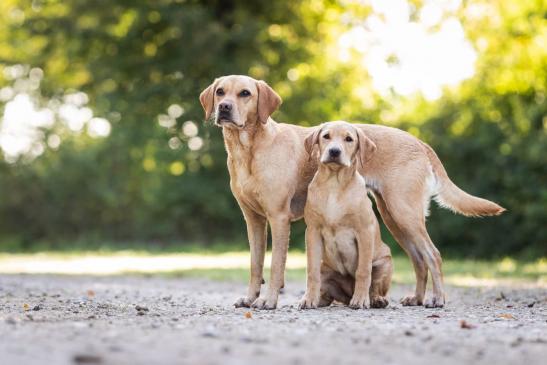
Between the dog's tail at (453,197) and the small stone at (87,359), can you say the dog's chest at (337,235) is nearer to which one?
the dog's tail at (453,197)

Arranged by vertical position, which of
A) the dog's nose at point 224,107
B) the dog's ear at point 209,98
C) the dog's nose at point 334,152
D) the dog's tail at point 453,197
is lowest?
the dog's tail at point 453,197

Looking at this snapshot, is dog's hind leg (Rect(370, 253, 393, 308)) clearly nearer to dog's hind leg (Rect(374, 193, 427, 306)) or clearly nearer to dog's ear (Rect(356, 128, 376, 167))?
dog's hind leg (Rect(374, 193, 427, 306))

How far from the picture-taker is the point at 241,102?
24.4 feet

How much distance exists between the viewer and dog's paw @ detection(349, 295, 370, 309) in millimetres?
7277

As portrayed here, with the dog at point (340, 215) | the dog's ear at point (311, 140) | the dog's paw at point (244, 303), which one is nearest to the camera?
the dog at point (340, 215)

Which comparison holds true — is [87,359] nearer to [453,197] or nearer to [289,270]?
[453,197]

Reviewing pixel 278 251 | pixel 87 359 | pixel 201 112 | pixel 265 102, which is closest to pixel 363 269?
pixel 278 251

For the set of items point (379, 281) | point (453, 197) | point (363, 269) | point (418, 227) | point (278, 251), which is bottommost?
point (379, 281)

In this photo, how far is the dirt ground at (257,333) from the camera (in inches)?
172

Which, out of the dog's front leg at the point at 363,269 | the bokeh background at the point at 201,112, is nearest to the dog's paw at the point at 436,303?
the dog's front leg at the point at 363,269

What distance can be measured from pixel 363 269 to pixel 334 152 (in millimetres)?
1126

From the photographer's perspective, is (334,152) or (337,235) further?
(337,235)

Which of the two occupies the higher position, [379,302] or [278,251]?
[278,251]

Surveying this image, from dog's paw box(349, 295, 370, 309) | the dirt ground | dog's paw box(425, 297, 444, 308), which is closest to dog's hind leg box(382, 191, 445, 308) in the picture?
dog's paw box(425, 297, 444, 308)
